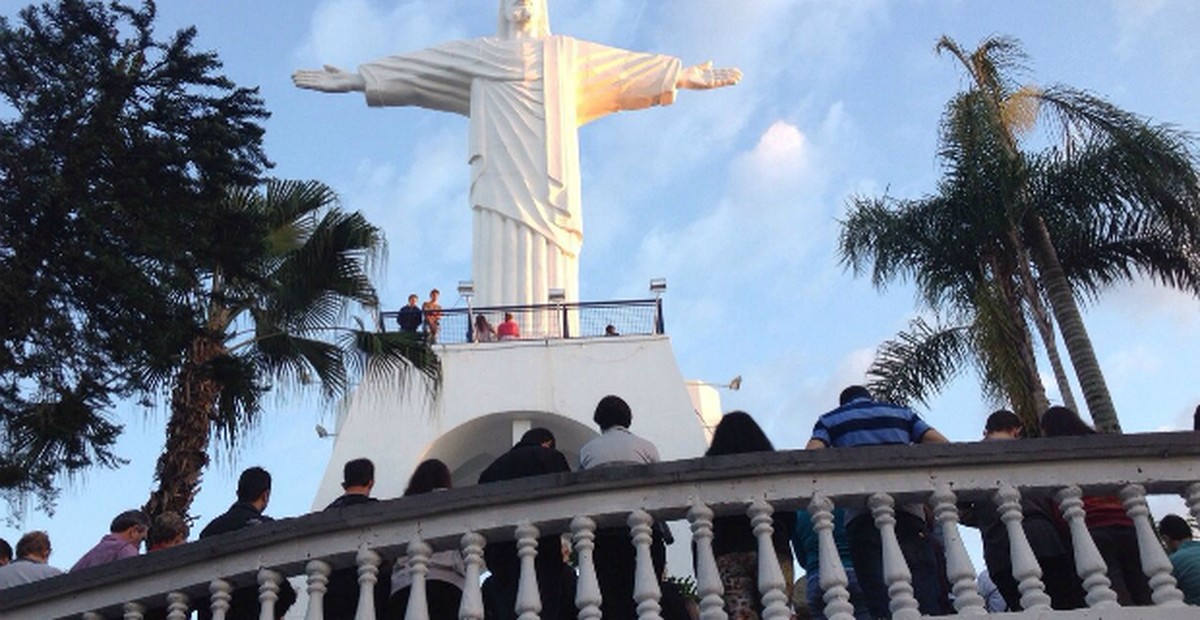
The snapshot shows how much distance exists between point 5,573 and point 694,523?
150 inches

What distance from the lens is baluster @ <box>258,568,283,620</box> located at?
24.2 feet

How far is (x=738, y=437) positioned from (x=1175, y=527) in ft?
8.24

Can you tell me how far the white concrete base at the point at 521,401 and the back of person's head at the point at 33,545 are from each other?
497 inches

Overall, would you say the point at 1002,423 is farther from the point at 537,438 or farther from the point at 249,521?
the point at 249,521

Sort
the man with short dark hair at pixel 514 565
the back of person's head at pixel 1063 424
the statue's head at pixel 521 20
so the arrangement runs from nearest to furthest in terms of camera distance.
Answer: the man with short dark hair at pixel 514 565
the back of person's head at pixel 1063 424
the statue's head at pixel 521 20

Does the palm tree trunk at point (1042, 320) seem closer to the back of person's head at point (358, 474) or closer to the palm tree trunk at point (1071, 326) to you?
the palm tree trunk at point (1071, 326)

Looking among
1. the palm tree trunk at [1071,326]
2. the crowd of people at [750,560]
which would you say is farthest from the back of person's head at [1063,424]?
the palm tree trunk at [1071,326]

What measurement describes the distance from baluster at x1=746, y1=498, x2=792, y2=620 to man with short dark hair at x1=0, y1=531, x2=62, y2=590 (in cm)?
377

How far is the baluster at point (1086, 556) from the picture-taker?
680 cm

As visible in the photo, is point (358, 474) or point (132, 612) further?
point (358, 474)

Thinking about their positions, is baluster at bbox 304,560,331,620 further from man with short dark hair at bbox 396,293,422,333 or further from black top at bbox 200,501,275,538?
man with short dark hair at bbox 396,293,422,333

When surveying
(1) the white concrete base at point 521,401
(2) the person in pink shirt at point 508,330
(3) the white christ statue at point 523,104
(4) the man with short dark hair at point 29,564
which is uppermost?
(3) the white christ statue at point 523,104

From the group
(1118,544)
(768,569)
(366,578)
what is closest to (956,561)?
(768,569)

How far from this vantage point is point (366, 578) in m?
7.24
